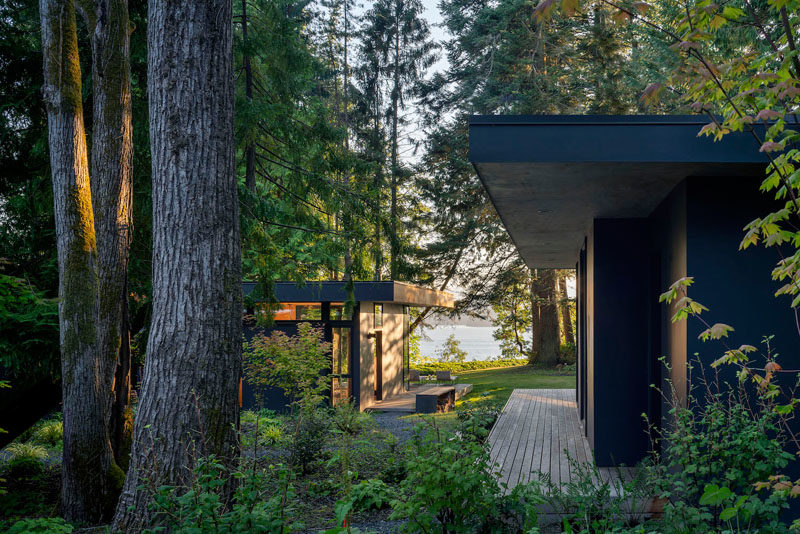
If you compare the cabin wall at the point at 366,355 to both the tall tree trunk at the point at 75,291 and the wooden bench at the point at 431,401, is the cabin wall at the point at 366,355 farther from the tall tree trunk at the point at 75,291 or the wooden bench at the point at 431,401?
the tall tree trunk at the point at 75,291

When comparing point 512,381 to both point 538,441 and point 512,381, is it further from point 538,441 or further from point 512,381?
point 538,441

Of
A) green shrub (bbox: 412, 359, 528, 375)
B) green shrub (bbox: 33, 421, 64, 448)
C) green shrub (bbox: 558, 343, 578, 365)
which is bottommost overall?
green shrub (bbox: 412, 359, 528, 375)

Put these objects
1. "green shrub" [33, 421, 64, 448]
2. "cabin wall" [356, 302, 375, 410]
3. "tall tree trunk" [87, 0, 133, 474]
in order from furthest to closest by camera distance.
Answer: "cabin wall" [356, 302, 375, 410] < "green shrub" [33, 421, 64, 448] < "tall tree trunk" [87, 0, 133, 474]

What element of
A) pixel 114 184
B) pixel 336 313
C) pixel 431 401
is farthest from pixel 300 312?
pixel 114 184

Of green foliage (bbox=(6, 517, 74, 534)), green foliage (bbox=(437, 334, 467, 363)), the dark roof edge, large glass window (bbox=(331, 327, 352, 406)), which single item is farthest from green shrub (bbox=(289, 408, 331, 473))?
green foliage (bbox=(437, 334, 467, 363))

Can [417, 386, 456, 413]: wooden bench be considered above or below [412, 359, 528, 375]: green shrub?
above

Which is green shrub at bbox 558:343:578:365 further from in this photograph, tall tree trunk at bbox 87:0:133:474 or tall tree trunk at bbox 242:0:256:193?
tall tree trunk at bbox 87:0:133:474

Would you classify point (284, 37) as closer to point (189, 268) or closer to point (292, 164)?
point (292, 164)

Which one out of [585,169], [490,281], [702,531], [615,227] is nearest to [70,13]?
[585,169]

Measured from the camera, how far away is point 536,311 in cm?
2461

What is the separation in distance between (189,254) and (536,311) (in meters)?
21.8

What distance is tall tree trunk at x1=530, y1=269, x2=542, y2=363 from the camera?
22672 millimetres

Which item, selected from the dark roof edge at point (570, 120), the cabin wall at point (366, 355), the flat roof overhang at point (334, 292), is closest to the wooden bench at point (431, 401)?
the cabin wall at point (366, 355)

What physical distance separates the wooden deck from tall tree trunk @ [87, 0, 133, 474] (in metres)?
4.12
